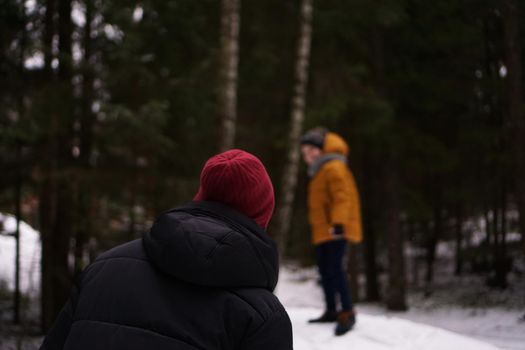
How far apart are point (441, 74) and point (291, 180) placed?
548cm

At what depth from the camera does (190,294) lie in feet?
5.83

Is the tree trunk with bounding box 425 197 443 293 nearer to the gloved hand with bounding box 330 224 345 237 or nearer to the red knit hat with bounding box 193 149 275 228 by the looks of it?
the gloved hand with bounding box 330 224 345 237

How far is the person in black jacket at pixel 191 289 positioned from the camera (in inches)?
68.5

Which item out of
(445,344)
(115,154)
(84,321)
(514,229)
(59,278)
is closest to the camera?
(84,321)

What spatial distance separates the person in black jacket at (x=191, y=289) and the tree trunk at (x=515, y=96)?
26.2ft

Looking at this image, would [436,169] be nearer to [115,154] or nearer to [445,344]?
[115,154]

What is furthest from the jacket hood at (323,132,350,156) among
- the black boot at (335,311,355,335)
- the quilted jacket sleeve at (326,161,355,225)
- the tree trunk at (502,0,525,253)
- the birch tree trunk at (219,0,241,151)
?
the tree trunk at (502,0,525,253)

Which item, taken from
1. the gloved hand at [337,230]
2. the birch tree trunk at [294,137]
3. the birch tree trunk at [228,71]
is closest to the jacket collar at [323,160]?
the gloved hand at [337,230]

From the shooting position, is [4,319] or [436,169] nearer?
[4,319]

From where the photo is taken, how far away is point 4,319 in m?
12.7

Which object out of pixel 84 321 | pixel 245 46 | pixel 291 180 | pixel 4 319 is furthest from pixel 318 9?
pixel 84 321

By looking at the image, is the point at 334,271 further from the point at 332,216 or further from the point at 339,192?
the point at 339,192

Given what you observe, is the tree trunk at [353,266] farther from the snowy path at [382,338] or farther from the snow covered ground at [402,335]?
the snowy path at [382,338]

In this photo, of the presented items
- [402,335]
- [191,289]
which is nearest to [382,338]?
[402,335]
